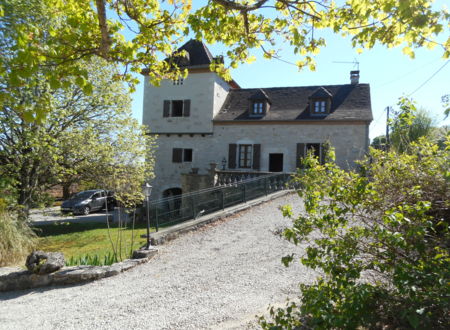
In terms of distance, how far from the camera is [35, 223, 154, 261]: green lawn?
29.1 ft

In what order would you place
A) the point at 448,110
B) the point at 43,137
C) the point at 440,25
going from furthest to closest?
the point at 43,137 → the point at 440,25 → the point at 448,110

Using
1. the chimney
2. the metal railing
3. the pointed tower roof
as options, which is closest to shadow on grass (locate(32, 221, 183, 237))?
the metal railing

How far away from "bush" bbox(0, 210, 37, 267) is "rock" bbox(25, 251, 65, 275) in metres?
1.85

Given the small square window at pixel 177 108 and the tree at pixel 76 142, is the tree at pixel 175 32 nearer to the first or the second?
the tree at pixel 76 142

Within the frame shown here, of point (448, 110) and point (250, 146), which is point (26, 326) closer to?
point (448, 110)

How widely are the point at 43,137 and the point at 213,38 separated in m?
7.15

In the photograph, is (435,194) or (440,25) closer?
(435,194)

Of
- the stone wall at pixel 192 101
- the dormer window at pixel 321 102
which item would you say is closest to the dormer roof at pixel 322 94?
the dormer window at pixel 321 102

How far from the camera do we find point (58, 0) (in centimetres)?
455

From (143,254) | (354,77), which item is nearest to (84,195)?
(143,254)

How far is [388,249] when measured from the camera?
246cm

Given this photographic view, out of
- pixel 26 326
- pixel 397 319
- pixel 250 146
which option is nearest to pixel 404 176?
pixel 397 319

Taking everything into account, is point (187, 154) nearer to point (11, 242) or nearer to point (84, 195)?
point (84, 195)

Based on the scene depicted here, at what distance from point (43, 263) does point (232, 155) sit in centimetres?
1328
